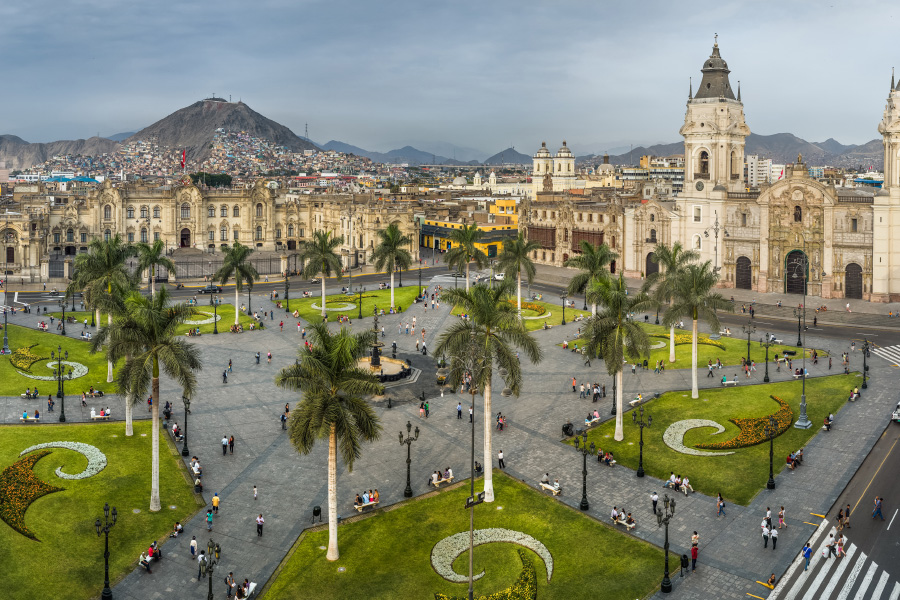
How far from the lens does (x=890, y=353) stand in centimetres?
6519

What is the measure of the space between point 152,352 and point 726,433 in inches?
1324

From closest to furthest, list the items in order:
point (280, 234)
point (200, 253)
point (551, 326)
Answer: point (551, 326) → point (200, 253) → point (280, 234)

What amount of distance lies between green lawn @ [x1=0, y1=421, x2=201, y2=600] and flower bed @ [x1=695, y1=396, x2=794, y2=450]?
97.5 feet

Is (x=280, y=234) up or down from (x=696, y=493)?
up

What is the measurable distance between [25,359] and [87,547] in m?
33.8

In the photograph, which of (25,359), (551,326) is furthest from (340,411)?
(551,326)

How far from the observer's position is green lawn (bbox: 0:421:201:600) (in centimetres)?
3234

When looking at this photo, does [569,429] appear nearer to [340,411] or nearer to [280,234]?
[340,411]

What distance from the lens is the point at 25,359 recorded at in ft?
205

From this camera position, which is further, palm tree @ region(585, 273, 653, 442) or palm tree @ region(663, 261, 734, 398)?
palm tree @ region(663, 261, 734, 398)

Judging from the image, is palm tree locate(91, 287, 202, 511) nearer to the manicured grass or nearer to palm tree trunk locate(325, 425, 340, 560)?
palm tree trunk locate(325, 425, 340, 560)

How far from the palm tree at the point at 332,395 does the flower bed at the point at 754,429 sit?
2279 cm

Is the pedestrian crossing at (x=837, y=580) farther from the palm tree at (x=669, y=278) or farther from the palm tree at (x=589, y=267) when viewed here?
the palm tree at (x=589, y=267)

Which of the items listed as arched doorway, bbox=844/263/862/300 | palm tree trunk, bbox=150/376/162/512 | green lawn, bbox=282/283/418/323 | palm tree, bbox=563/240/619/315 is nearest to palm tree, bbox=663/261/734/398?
palm tree, bbox=563/240/619/315
